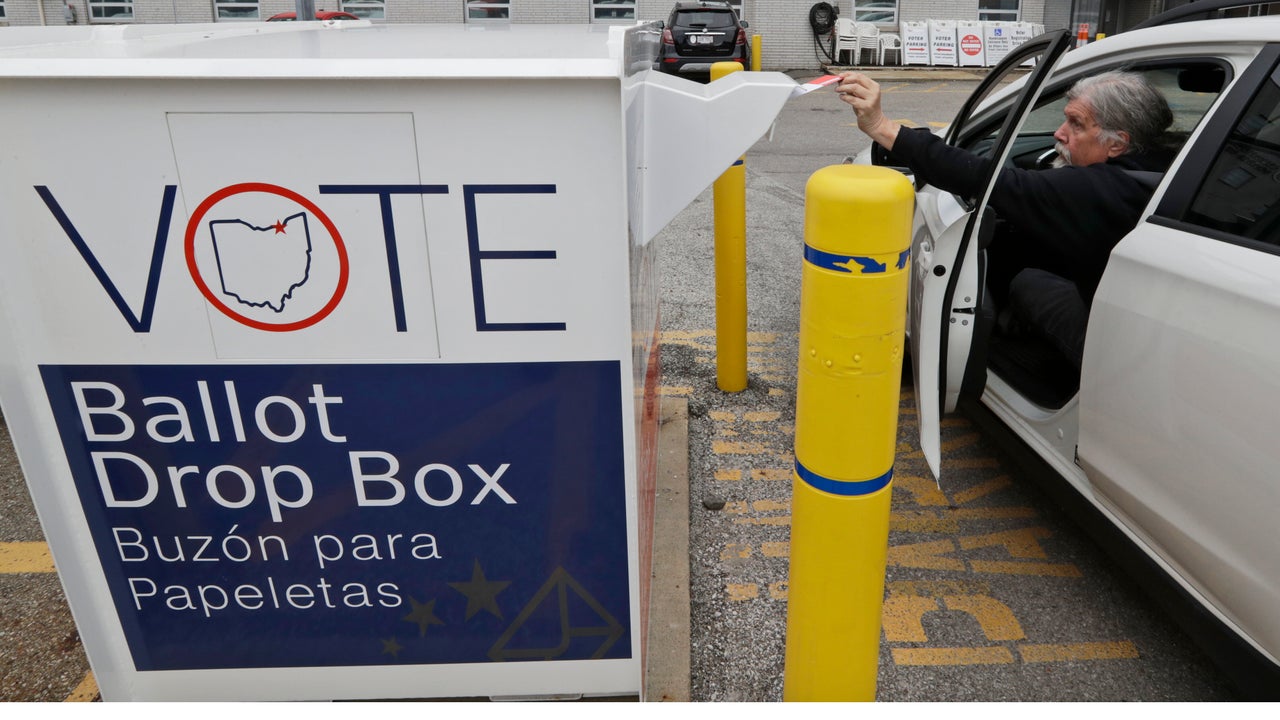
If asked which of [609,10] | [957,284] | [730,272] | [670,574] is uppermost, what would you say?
[609,10]

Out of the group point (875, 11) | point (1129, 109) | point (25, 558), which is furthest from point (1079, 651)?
point (875, 11)

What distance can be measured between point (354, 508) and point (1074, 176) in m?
2.21

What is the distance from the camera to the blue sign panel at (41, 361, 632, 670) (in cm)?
177

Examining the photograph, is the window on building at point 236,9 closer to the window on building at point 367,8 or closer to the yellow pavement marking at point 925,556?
the window on building at point 367,8

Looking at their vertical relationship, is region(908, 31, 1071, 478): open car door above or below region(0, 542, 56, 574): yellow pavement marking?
above

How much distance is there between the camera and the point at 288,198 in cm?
162

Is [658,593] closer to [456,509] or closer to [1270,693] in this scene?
[456,509]

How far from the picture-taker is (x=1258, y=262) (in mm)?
1901

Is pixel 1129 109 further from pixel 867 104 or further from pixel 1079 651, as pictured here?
pixel 1079 651

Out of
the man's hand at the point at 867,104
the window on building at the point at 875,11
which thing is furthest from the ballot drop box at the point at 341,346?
the window on building at the point at 875,11

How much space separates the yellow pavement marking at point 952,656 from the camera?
2.46 meters

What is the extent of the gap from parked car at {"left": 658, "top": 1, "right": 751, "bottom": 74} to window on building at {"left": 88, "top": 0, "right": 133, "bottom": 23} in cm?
1349

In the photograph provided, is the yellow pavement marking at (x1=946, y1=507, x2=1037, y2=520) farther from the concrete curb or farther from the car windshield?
the car windshield

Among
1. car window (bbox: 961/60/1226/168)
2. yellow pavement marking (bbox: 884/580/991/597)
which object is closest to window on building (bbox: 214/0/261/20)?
car window (bbox: 961/60/1226/168)
